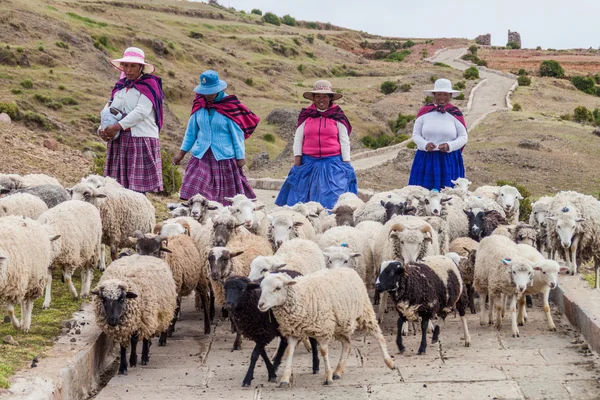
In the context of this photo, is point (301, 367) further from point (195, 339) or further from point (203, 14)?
point (203, 14)

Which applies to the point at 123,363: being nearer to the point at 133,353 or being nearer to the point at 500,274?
the point at 133,353

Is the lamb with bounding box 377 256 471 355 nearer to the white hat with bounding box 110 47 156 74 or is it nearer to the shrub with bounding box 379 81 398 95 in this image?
the white hat with bounding box 110 47 156 74

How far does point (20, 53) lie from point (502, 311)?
31401 millimetres

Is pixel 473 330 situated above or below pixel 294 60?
below

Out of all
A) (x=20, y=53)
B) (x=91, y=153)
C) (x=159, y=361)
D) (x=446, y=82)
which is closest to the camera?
(x=159, y=361)

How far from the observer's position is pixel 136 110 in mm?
10719

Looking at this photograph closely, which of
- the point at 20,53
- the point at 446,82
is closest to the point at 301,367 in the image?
the point at 446,82

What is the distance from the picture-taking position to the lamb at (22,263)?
771 centimetres

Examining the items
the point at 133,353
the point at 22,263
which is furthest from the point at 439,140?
the point at 22,263

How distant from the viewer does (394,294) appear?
8.07m

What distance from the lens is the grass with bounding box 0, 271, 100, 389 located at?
677cm

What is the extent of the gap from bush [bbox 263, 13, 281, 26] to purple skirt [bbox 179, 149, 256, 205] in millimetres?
98979

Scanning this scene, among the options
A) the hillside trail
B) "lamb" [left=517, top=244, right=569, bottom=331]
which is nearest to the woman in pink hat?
"lamb" [left=517, top=244, right=569, bottom=331]

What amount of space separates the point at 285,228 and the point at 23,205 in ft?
10.3
